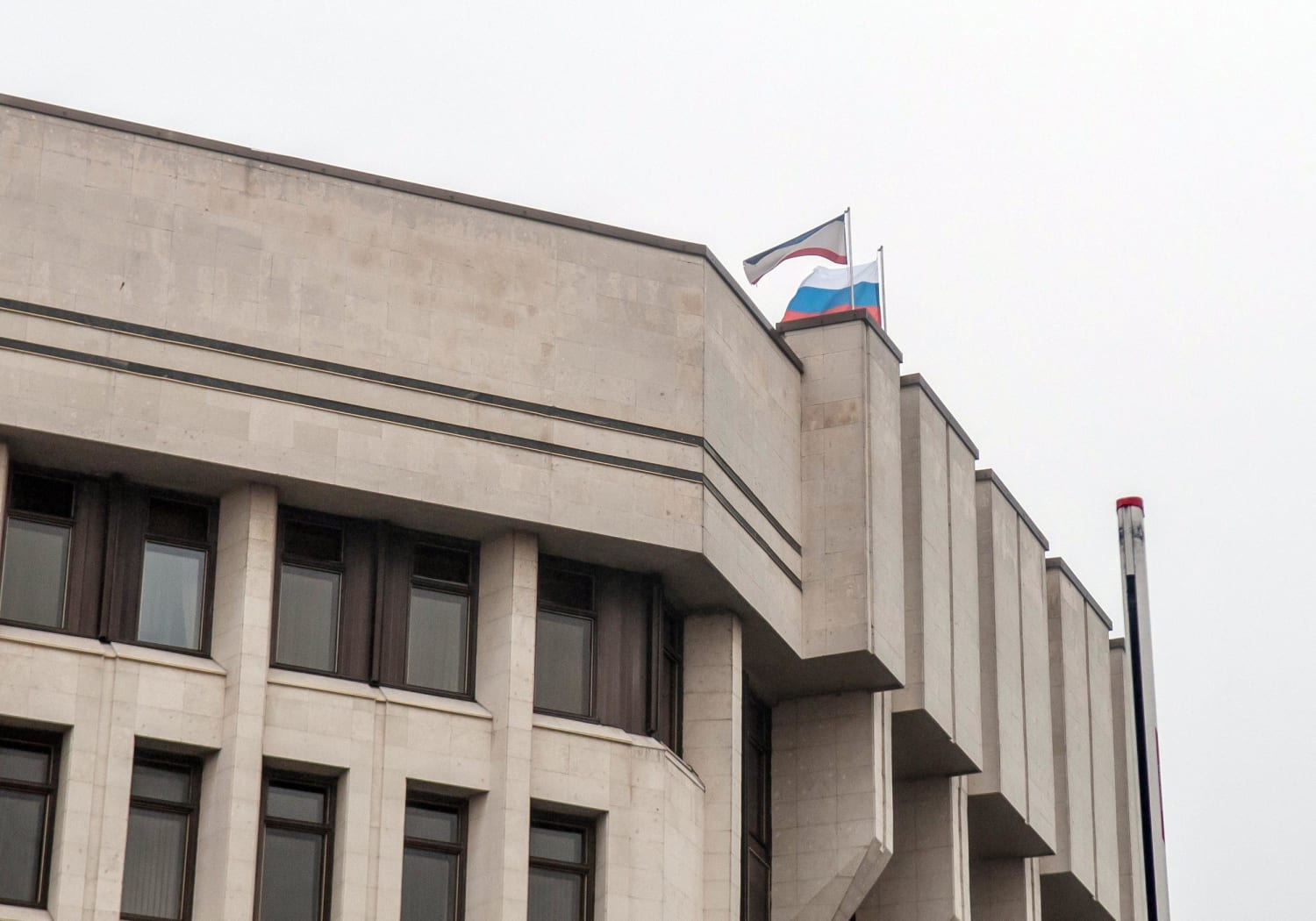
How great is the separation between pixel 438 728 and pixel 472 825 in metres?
1.71

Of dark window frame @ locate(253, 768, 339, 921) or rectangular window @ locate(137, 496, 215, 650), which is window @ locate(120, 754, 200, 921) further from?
rectangular window @ locate(137, 496, 215, 650)

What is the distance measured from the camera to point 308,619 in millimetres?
46094

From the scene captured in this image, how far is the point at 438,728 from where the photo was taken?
151 feet

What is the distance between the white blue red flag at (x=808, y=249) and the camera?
55.9 m

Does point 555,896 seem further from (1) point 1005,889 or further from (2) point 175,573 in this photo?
(1) point 1005,889

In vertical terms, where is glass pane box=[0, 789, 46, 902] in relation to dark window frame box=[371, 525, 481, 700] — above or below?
below

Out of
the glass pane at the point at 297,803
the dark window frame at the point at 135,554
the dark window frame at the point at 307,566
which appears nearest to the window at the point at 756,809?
the dark window frame at the point at 307,566

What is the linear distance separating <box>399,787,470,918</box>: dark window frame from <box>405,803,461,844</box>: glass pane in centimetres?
4

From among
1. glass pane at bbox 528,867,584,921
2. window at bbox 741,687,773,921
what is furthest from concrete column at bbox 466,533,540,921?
window at bbox 741,687,773,921

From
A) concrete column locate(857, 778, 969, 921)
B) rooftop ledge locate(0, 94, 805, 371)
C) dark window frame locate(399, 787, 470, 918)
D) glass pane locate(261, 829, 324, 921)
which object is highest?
rooftop ledge locate(0, 94, 805, 371)

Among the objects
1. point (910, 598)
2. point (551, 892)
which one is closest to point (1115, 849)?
point (910, 598)

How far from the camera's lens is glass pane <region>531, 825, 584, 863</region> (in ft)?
153

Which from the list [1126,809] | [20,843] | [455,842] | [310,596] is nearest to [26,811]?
[20,843]

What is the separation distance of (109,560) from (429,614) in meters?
5.56
